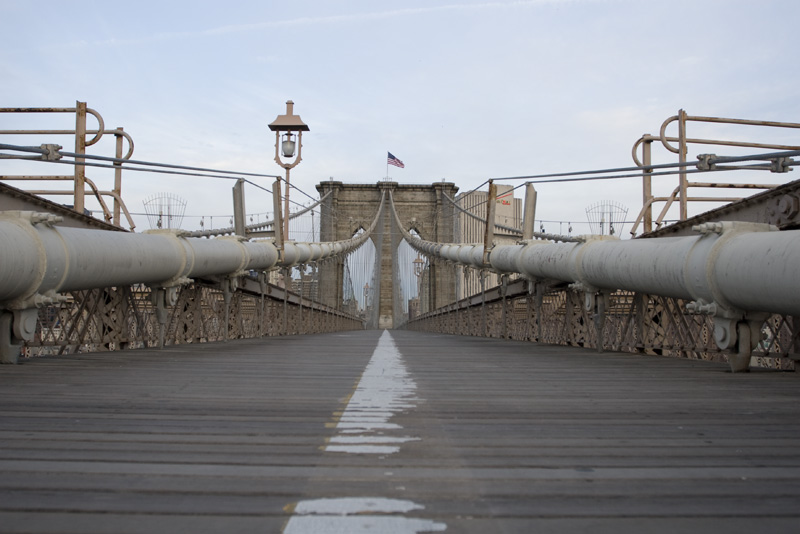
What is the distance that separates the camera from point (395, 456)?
236cm

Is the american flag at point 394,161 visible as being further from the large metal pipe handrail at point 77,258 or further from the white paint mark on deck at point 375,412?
the white paint mark on deck at point 375,412

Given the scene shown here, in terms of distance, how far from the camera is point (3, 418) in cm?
292

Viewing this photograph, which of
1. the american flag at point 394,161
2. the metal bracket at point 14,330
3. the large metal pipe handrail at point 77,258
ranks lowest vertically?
the metal bracket at point 14,330

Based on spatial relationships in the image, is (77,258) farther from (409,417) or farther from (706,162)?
(706,162)

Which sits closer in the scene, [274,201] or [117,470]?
[117,470]

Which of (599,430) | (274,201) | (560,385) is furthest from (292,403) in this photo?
(274,201)

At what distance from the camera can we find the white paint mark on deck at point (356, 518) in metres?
1.66

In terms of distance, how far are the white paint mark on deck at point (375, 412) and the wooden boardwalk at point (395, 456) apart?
16mm

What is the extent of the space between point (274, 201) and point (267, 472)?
11.9 metres

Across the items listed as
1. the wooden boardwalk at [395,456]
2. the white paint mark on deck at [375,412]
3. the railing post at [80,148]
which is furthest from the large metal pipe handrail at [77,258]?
the railing post at [80,148]

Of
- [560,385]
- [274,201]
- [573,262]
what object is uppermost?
[274,201]

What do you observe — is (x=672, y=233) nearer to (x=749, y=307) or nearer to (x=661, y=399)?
(x=749, y=307)

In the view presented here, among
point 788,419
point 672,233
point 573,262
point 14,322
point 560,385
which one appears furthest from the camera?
point 672,233

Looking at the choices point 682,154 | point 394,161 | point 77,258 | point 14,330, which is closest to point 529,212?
point 682,154
